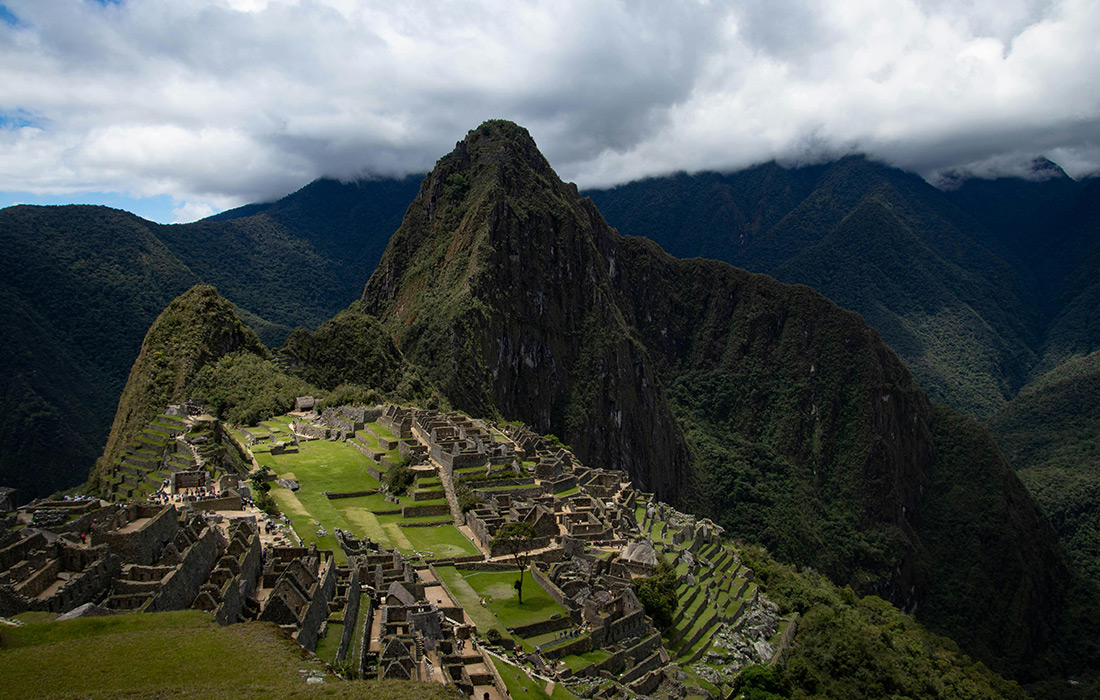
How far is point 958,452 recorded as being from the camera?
16988 cm

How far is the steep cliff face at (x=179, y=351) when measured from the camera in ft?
245

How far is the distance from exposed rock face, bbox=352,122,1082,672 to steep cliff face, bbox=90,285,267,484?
110 ft

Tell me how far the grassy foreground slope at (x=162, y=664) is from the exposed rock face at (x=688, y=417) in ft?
308

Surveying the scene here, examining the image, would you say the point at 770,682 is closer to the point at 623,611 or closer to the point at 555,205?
the point at 623,611

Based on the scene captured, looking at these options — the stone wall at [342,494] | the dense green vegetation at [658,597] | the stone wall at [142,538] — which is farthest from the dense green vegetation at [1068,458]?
the stone wall at [142,538]

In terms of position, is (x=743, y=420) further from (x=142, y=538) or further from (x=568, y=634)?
(x=142, y=538)

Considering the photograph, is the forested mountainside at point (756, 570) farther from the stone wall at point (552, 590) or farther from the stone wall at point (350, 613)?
the stone wall at point (552, 590)

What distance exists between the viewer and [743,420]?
192750 mm

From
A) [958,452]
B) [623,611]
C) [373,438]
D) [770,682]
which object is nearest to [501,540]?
[623,611]

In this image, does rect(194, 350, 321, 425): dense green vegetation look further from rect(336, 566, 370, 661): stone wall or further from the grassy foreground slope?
the grassy foreground slope

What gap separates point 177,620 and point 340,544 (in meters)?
14.0

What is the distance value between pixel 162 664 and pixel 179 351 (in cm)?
7208

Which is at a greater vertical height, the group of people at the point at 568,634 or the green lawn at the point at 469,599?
the green lawn at the point at 469,599

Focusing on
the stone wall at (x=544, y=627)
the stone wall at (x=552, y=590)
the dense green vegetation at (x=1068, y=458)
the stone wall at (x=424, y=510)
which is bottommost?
the dense green vegetation at (x=1068, y=458)
